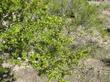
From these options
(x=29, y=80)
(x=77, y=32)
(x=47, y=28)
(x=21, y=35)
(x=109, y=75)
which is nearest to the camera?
(x=21, y=35)

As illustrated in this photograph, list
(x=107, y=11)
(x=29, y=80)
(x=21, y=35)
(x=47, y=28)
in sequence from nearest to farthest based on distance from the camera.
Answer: (x=21, y=35) < (x=47, y=28) < (x=29, y=80) < (x=107, y=11)

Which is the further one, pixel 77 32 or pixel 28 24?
pixel 77 32

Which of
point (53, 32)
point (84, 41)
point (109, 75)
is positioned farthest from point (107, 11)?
point (53, 32)

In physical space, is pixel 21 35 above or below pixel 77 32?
above

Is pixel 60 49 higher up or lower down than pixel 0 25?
lower down

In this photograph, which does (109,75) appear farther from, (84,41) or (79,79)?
(84,41)

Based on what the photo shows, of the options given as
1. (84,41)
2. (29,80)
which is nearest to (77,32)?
(84,41)

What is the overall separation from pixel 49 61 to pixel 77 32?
13.9 m

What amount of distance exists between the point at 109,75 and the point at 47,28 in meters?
7.69

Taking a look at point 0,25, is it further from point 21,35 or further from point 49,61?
point 49,61

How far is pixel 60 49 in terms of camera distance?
41.2ft

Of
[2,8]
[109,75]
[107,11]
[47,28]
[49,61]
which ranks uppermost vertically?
[2,8]

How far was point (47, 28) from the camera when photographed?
1266 centimetres

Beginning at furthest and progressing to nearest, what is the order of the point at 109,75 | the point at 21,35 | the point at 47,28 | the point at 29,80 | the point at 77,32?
the point at 77,32, the point at 109,75, the point at 29,80, the point at 47,28, the point at 21,35
